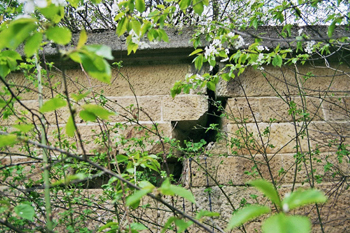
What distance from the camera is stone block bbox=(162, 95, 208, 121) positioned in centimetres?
228

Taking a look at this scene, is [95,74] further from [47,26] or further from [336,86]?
[336,86]

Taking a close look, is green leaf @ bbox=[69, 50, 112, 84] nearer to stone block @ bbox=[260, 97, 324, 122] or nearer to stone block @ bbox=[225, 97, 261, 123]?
stone block @ bbox=[225, 97, 261, 123]

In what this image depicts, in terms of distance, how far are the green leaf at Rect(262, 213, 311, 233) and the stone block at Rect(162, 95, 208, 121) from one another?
174 cm

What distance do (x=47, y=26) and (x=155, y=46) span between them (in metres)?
1.64

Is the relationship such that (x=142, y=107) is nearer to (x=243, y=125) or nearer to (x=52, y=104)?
(x=243, y=125)

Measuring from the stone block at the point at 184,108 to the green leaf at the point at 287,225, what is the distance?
1.74 metres

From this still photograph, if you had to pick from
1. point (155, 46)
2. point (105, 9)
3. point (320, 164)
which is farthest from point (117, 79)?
point (105, 9)

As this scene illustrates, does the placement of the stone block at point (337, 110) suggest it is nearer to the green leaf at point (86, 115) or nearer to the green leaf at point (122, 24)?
the green leaf at point (122, 24)

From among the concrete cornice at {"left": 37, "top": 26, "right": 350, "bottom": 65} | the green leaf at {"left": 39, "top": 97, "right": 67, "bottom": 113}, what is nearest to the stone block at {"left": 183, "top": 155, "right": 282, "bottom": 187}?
the concrete cornice at {"left": 37, "top": 26, "right": 350, "bottom": 65}

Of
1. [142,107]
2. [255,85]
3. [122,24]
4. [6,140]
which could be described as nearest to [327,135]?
[255,85]

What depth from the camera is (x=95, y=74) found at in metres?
0.70

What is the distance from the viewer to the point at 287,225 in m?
0.52

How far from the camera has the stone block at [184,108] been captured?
7.47 feet

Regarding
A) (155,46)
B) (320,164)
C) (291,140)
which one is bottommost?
(320,164)
